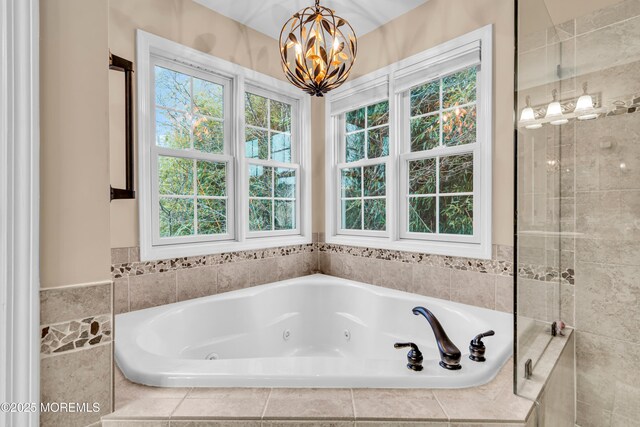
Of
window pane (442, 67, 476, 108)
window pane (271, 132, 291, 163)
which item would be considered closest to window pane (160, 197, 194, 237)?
window pane (271, 132, 291, 163)

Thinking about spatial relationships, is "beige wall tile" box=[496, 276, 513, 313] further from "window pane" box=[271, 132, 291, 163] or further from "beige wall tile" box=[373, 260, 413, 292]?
→ "window pane" box=[271, 132, 291, 163]

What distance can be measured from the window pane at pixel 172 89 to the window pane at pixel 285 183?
915 mm

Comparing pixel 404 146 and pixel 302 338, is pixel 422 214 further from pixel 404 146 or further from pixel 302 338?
pixel 302 338

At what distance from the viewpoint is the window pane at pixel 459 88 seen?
2.08 meters

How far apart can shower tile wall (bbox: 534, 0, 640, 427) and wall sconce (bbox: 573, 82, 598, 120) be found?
0.08 ft

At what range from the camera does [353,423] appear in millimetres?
910

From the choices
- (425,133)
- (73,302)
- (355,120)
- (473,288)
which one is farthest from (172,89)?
(473,288)

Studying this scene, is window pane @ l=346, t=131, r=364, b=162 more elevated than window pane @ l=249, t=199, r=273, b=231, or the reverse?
window pane @ l=346, t=131, r=364, b=162

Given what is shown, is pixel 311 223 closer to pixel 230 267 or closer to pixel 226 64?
pixel 230 267

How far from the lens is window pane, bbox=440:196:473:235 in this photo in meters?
2.10

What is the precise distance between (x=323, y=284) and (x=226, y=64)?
1819mm

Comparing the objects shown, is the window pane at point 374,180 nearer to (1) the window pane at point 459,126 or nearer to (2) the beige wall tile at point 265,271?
(1) the window pane at point 459,126

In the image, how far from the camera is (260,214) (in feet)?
8.77
